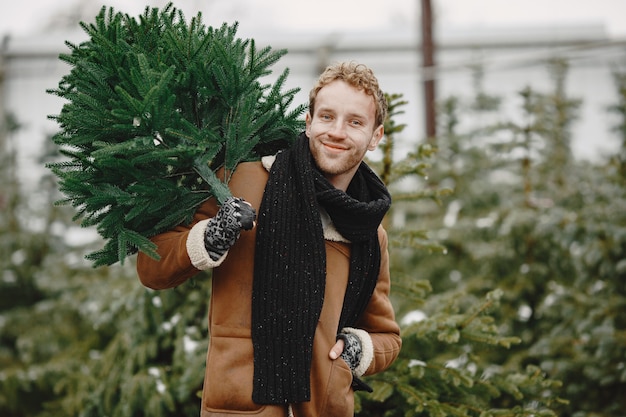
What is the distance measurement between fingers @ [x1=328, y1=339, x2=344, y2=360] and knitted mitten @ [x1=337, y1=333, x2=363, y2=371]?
0.03 meters

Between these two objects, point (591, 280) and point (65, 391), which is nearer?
point (591, 280)

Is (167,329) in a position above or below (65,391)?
above

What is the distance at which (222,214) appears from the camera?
6.37ft

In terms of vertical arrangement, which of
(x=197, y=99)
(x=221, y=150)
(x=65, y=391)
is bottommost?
(x=65, y=391)

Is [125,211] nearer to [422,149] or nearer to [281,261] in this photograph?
[281,261]

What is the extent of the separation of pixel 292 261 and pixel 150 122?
2.10 feet

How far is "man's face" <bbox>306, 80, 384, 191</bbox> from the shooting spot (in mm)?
2184

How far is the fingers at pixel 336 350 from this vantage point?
2.23 meters

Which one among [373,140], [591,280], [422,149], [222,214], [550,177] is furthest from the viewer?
[550,177]

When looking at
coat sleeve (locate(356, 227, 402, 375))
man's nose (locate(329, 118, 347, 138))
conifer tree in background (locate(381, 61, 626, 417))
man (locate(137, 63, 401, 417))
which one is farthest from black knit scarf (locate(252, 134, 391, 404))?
conifer tree in background (locate(381, 61, 626, 417))

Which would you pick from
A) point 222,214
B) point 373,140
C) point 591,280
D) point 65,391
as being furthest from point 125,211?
point 65,391

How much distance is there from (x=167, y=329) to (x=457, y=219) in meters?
3.38

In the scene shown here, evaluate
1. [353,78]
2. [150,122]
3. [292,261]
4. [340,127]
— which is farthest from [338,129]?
[150,122]

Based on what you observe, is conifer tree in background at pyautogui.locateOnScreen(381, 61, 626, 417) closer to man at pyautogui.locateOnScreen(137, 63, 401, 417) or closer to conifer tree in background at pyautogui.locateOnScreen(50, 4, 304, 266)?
man at pyautogui.locateOnScreen(137, 63, 401, 417)
